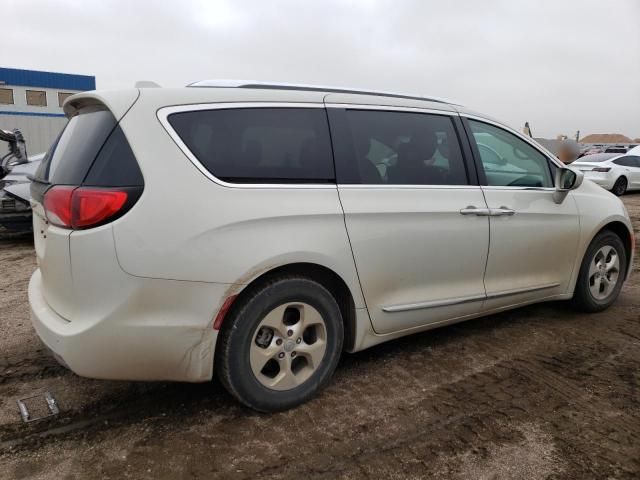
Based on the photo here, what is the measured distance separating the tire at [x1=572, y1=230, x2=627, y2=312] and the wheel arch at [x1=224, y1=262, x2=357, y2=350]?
2323 millimetres

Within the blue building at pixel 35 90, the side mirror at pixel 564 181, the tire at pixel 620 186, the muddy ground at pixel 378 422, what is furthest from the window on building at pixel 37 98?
the side mirror at pixel 564 181

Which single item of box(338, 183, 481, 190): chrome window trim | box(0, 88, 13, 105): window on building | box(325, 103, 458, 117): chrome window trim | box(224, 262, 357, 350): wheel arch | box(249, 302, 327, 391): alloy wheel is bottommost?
box(249, 302, 327, 391): alloy wheel

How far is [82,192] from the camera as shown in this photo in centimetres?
240

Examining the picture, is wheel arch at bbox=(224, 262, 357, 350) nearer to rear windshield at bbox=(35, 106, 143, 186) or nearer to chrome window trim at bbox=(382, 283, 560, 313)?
chrome window trim at bbox=(382, 283, 560, 313)

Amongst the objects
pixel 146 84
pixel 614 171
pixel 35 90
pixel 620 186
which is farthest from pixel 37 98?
pixel 146 84

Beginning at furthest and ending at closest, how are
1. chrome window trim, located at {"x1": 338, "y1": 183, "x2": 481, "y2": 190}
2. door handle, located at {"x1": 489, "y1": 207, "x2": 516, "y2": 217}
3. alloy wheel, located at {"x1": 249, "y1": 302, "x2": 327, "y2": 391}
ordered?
door handle, located at {"x1": 489, "y1": 207, "x2": 516, "y2": 217} < chrome window trim, located at {"x1": 338, "y1": 183, "x2": 481, "y2": 190} < alloy wheel, located at {"x1": 249, "y1": 302, "x2": 327, "y2": 391}

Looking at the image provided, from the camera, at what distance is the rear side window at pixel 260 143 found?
2.60 meters

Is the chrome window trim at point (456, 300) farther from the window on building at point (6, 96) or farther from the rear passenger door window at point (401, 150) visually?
the window on building at point (6, 96)

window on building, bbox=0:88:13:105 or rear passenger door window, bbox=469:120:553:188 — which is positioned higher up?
window on building, bbox=0:88:13:105

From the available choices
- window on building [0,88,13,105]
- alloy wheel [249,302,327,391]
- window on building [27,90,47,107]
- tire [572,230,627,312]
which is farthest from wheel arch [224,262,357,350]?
window on building [0,88,13,105]

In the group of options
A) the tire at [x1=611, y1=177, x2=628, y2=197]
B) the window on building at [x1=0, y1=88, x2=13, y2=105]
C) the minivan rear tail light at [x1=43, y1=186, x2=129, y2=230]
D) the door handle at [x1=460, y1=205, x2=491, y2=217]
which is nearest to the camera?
the minivan rear tail light at [x1=43, y1=186, x2=129, y2=230]

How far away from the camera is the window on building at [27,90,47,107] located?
117 ft

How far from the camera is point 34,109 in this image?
1394 inches

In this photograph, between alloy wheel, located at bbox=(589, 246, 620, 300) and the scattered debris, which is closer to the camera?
the scattered debris
